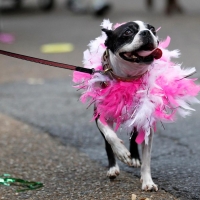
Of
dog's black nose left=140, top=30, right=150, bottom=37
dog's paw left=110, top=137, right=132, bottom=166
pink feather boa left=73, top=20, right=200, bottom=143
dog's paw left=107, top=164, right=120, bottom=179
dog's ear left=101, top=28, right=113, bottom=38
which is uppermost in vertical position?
dog's black nose left=140, top=30, right=150, bottom=37

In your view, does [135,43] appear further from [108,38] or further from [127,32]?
[108,38]

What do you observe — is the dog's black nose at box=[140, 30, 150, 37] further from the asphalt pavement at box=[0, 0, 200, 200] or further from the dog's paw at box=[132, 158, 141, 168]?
the dog's paw at box=[132, 158, 141, 168]

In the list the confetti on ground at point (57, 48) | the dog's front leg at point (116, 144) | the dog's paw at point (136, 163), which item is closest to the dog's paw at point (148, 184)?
the dog's front leg at point (116, 144)

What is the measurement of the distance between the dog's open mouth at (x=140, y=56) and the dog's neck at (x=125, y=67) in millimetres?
53

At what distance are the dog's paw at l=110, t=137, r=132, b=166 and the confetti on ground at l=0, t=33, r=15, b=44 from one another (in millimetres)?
9892

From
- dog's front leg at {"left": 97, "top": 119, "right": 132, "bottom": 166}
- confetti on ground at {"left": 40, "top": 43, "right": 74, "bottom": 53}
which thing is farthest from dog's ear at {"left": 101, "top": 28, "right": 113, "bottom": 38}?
confetti on ground at {"left": 40, "top": 43, "right": 74, "bottom": 53}

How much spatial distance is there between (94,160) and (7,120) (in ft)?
6.67

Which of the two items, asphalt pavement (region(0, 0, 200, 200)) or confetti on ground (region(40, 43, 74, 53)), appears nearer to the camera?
asphalt pavement (region(0, 0, 200, 200))

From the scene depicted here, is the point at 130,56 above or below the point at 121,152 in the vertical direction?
above

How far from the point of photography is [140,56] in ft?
14.2

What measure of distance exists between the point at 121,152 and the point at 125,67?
25.5 inches

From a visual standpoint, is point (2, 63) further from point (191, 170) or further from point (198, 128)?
point (191, 170)

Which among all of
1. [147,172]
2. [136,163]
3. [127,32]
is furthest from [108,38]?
[136,163]

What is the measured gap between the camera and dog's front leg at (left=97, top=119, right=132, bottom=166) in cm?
429
